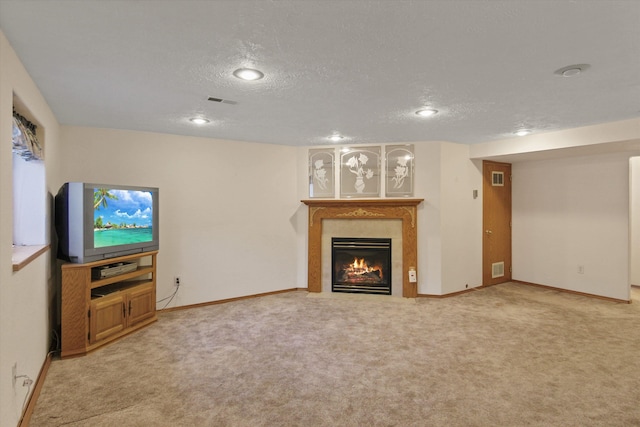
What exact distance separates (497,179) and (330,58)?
4603 mm

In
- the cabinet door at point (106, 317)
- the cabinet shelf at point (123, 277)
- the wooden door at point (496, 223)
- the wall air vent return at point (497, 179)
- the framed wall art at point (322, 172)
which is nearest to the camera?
the cabinet door at point (106, 317)

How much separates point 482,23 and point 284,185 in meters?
3.80

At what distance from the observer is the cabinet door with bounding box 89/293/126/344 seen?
3167mm

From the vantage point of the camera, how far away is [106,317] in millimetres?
3303

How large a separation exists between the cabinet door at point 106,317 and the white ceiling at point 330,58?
1.80m

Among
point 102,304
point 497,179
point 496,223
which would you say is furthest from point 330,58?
point 496,223

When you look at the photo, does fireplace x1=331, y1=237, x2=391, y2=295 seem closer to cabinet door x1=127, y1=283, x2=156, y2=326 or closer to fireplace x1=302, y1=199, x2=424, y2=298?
fireplace x1=302, y1=199, x2=424, y2=298

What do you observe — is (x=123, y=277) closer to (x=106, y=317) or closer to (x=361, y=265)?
(x=106, y=317)

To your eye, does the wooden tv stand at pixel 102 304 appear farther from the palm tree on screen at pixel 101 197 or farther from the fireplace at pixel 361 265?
A: the fireplace at pixel 361 265

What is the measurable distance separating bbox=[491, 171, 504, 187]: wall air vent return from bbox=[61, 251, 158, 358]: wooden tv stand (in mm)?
5086

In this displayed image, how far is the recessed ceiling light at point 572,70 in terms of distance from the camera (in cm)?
227

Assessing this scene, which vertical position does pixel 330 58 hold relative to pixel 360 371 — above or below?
above

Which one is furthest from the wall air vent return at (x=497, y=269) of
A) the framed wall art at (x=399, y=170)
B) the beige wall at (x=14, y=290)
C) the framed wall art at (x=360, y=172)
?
the beige wall at (x=14, y=290)

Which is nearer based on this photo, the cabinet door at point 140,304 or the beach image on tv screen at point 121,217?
the beach image on tv screen at point 121,217
